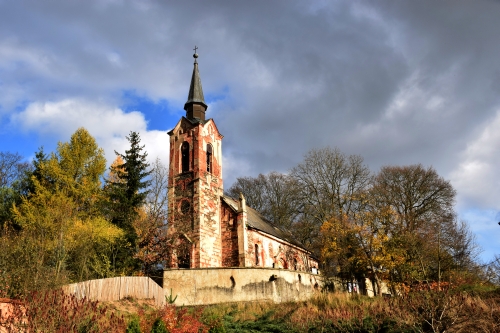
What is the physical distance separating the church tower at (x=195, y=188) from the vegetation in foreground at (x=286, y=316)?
7320 mm

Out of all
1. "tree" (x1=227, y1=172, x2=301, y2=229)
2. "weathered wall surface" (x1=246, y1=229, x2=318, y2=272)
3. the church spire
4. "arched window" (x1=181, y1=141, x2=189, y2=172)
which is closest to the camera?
"weathered wall surface" (x1=246, y1=229, x2=318, y2=272)

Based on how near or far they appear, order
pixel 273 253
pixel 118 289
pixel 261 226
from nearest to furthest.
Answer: pixel 118 289, pixel 273 253, pixel 261 226

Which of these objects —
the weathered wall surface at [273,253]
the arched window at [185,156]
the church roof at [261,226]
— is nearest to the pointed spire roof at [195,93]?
the arched window at [185,156]

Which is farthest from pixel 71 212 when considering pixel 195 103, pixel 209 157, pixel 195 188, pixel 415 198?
pixel 415 198

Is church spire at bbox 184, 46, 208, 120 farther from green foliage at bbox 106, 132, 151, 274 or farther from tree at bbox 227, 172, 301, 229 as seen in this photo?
tree at bbox 227, 172, 301, 229

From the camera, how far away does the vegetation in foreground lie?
30.0 feet

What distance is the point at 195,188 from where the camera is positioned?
98.7 ft

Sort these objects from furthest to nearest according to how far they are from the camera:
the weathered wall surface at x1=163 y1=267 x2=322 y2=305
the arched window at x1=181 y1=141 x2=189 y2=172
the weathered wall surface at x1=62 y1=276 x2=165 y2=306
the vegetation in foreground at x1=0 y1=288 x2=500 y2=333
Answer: the arched window at x1=181 y1=141 x2=189 y2=172 → the weathered wall surface at x1=163 y1=267 x2=322 y2=305 → the weathered wall surface at x1=62 y1=276 x2=165 y2=306 → the vegetation in foreground at x1=0 y1=288 x2=500 y2=333

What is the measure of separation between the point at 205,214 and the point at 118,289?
1106cm

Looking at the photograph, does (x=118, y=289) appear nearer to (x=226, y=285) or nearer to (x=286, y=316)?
(x=226, y=285)

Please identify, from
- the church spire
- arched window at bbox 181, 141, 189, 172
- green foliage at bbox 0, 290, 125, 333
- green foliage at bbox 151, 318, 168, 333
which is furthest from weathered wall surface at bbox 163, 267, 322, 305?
the church spire

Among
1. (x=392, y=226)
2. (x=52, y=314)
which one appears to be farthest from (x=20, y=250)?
(x=392, y=226)

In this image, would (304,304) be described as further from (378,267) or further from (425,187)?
(425,187)

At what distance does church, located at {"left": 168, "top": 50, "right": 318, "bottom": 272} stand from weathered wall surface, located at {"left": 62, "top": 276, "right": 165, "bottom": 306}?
6.35m
